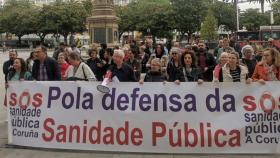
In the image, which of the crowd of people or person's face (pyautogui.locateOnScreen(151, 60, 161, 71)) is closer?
the crowd of people

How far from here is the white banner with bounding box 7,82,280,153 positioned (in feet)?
24.0

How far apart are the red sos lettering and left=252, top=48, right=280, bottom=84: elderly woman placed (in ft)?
2.85

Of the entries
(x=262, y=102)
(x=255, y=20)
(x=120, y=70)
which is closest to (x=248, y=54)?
(x=262, y=102)

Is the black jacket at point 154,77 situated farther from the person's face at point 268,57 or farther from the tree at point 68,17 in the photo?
the tree at point 68,17

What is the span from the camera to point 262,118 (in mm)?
7305

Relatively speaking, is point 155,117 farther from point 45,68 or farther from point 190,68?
point 45,68

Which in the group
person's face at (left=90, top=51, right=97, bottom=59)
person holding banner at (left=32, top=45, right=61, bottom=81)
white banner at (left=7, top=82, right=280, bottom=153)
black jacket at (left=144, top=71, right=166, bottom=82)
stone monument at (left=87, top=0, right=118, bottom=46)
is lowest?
white banner at (left=7, top=82, right=280, bottom=153)

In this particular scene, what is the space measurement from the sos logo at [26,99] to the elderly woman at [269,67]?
3.45 m

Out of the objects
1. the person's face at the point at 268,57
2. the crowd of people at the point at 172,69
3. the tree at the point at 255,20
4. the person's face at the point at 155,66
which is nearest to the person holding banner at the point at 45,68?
the crowd of people at the point at 172,69

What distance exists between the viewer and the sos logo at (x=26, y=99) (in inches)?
311

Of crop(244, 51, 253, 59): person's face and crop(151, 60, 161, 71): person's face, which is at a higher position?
crop(244, 51, 253, 59): person's face

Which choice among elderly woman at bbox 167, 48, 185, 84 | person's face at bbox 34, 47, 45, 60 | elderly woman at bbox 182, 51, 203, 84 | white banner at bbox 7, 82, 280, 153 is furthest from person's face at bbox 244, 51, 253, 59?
person's face at bbox 34, 47, 45, 60

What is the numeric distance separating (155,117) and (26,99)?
2.09 metres

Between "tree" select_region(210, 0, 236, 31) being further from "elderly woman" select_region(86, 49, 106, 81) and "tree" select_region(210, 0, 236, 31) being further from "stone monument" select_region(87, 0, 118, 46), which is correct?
"elderly woman" select_region(86, 49, 106, 81)
